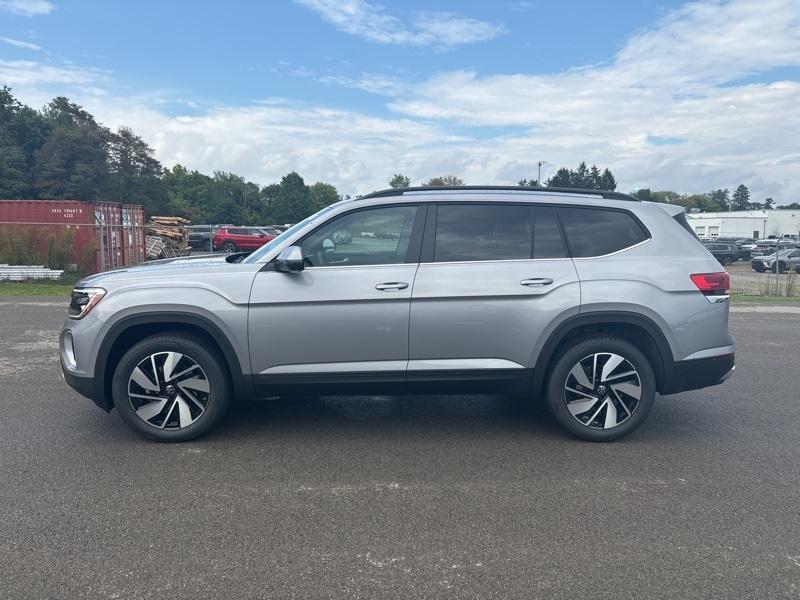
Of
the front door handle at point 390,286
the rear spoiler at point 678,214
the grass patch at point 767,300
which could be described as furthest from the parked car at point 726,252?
the front door handle at point 390,286

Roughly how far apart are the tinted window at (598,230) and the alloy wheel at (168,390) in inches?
116

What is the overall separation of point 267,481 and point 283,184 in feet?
326

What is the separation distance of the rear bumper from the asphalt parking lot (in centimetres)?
47

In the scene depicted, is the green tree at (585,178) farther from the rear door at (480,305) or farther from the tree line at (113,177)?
the rear door at (480,305)

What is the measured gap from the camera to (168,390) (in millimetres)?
4605

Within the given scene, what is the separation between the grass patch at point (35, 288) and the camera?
14.5 meters

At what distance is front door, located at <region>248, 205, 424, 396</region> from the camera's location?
14.8 ft

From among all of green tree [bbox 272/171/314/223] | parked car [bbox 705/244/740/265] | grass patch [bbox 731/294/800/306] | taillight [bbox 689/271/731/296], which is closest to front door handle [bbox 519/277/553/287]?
taillight [bbox 689/271/731/296]

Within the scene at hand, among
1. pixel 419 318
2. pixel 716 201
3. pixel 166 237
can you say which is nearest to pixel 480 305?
pixel 419 318

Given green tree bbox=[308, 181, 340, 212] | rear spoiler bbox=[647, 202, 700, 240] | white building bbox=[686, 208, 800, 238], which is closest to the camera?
rear spoiler bbox=[647, 202, 700, 240]

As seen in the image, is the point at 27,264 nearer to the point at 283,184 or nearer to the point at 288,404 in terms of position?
the point at 288,404

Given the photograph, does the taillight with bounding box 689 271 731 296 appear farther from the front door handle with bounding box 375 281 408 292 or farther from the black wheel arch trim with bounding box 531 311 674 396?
the front door handle with bounding box 375 281 408 292

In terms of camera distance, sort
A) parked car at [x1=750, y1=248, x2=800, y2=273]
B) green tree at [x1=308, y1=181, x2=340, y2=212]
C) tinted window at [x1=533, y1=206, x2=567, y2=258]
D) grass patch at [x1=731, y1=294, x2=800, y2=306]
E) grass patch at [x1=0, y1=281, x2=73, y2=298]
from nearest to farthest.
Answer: tinted window at [x1=533, y1=206, x2=567, y2=258] < grass patch at [x1=0, y1=281, x2=73, y2=298] < grass patch at [x1=731, y1=294, x2=800, y2=306] < parked car at [x1=750, y1=248, x2=800, y2=273] < green tree at [x1=308, y1=181, x2=340, y2=212]

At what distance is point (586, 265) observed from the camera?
4723 mm
